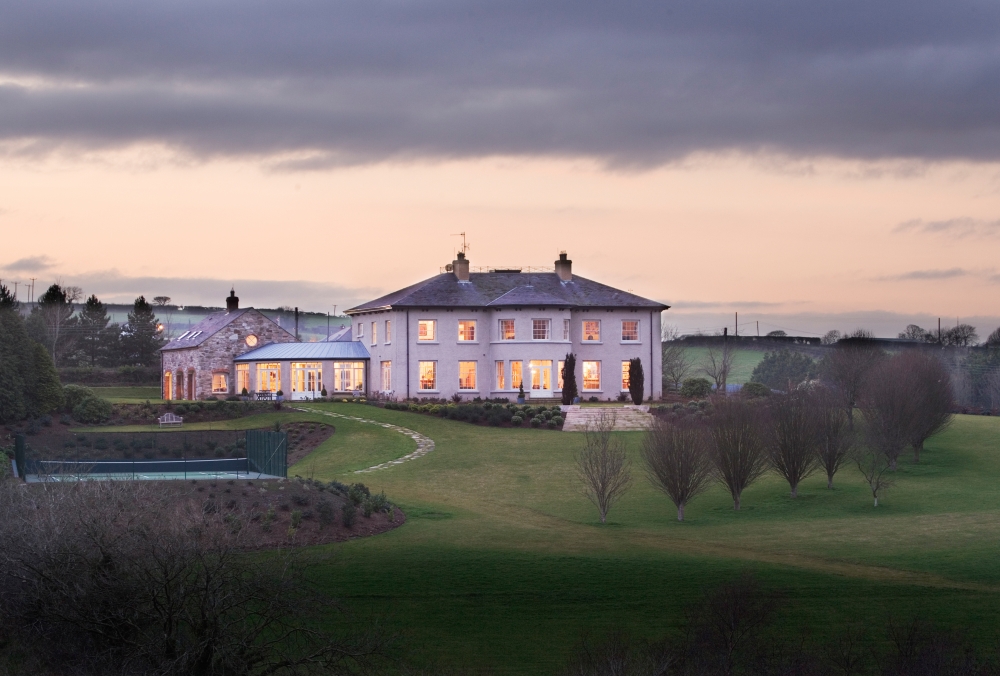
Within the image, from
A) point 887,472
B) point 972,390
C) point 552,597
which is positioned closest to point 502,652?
point 552,597

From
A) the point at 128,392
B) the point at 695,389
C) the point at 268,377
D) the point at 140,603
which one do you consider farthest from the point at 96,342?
the point at 140,603

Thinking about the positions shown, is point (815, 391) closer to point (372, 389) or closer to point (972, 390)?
point (372, 389)

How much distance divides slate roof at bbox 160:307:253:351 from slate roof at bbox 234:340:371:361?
2072 mm

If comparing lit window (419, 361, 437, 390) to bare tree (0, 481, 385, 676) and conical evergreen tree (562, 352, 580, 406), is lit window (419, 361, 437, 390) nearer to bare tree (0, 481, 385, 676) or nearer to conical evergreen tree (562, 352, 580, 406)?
conical evergreen tree (562, 352, 580, 406)

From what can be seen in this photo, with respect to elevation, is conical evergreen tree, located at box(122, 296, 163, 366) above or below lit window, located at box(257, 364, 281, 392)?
above

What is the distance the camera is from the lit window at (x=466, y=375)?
53.2m

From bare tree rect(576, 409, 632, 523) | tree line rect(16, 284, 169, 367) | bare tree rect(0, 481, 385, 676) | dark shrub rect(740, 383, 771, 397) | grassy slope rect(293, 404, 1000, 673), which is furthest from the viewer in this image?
tree line rect(16, 284, 169, 367)

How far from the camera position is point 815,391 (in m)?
36.4

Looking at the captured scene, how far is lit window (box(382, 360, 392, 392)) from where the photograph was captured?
54.2m

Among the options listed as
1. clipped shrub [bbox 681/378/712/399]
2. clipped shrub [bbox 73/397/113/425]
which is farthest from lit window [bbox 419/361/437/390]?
clipped shrub [bbox 73/397/113/425]

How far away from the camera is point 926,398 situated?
3775 centimetres

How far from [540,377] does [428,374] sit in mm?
5597

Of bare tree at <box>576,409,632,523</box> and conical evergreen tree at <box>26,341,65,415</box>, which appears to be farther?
conical evergreen tree at <box>26,341,65,415</box>

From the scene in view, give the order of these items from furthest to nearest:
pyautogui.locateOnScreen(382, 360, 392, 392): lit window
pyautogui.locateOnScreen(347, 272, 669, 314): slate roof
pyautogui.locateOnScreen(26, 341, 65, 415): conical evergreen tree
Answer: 1. pyautogui.locateOnScreen(382, 360, 392, 392): lit window
2. pyautogui.locateOnScreen(347, 272, 669, 314): slate roof
3. pyautogui.locateOnScreen(26, 341, 65, 415): conical evergreen tree
